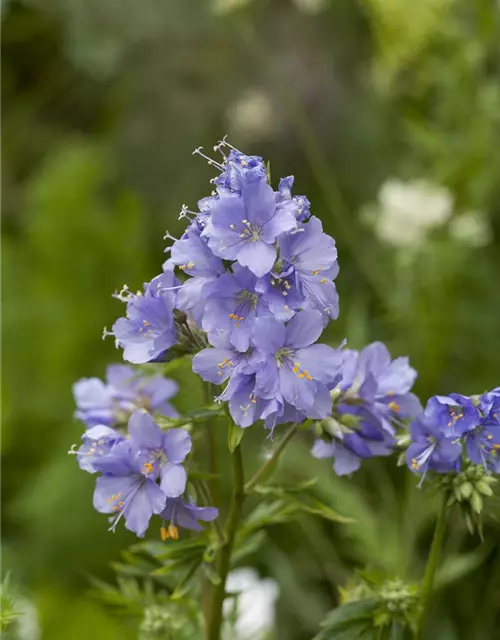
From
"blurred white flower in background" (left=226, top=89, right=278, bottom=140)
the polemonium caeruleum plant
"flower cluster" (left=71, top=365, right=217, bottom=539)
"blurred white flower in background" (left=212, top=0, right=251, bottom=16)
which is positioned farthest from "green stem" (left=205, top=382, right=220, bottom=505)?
"blurred white flower in background" (left=226, top=89, right=278, bottom=140)

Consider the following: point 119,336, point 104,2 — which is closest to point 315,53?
point 104,2

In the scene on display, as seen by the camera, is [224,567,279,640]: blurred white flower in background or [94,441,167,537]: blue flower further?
[224,567,279,640]: blurred white flower in background

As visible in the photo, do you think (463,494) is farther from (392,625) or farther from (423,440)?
(392,625)

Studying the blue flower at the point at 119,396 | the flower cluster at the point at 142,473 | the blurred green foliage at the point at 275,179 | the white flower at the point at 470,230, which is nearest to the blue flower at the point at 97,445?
the flower cluster at the point at 142,473

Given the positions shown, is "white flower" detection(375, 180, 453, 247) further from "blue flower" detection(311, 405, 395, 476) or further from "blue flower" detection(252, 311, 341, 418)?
"blue flower" detection(252, 311, 341, 418)

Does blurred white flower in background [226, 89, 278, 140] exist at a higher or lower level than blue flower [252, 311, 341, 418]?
higher

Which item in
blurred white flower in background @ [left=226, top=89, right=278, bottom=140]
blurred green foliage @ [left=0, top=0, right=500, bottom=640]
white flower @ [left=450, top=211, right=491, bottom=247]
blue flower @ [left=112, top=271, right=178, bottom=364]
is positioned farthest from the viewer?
blurred white flower in background @ [left=226, top=89, right=278, bottom=140]

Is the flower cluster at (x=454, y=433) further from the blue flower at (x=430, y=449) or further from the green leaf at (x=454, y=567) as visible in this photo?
the green leaf at (x=454, y=567)
